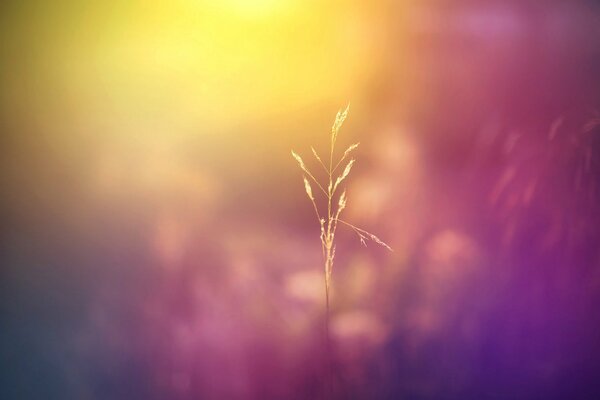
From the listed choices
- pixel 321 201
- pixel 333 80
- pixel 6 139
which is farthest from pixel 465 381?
pixel 6 139

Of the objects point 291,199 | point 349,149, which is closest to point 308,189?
point 291,199

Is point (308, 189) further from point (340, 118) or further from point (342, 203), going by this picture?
point (340, 118)

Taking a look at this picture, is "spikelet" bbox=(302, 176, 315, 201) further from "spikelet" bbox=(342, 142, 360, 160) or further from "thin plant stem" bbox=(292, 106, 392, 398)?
"spikelet" bbox=(342, 142, 360, 160)

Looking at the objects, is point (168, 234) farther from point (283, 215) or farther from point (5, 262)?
point (5, 262)

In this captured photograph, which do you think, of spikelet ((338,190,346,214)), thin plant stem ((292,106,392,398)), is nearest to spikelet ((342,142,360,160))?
thin plant stem ((292,106,392,398))

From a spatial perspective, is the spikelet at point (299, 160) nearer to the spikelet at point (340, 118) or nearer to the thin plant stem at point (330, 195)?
the thin plant stem at point (330, 195)

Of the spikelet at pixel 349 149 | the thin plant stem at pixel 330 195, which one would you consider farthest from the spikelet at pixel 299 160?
the spikelet at pixel 349 149

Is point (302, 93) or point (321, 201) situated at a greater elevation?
point (302, 93)

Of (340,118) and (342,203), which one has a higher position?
(340,118)
